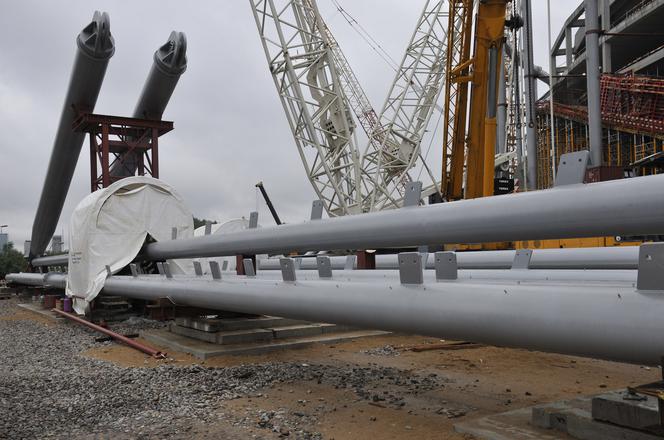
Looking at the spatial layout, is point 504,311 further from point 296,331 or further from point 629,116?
point 629,116

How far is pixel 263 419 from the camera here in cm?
365

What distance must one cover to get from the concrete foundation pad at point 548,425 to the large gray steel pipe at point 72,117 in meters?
12.3

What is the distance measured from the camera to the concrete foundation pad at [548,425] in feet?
9.57

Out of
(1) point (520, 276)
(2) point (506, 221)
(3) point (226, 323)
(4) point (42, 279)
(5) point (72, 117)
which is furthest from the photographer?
(5) point (72, 117)

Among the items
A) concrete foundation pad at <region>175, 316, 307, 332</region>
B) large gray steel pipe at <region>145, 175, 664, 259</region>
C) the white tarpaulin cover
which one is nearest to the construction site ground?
concrete foundation pad at <region>175, 316, 307, 332</region>

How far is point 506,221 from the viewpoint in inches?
110

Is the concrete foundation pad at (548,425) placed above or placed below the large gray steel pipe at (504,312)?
below

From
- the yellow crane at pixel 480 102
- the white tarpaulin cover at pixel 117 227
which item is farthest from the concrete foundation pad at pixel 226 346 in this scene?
the yellow crane at pixel 480 102

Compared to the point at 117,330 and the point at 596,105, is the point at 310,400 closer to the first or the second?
the point at 117,330

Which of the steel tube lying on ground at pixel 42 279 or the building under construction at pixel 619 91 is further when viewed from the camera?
the building under construction at pixel 619 91

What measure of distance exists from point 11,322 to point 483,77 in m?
9.31

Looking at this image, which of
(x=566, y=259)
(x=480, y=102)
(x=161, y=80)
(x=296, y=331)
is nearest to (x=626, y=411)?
(x=566, y=259)

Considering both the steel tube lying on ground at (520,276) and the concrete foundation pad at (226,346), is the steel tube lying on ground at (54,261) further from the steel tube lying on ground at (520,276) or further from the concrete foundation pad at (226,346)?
the steel tube lying on ground at (520,276)

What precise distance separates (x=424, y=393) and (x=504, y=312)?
2026mm
